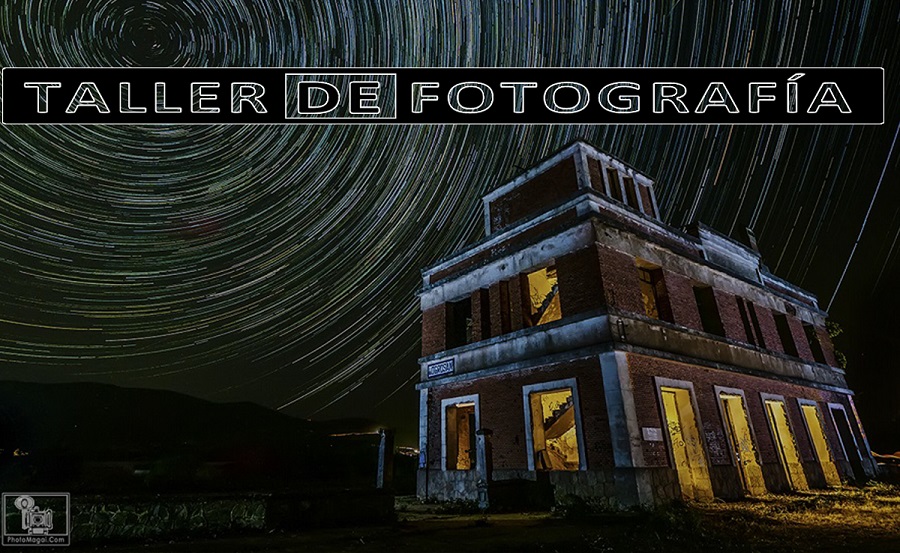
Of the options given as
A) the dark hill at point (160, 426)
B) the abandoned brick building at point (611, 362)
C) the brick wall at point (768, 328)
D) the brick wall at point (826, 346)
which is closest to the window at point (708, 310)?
the abandoned brick building at point (611, 362)

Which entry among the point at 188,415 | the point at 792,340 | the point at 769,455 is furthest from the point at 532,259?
the point at 188,415

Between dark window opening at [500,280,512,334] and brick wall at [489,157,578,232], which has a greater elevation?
brick wall at [489,157,578,232]

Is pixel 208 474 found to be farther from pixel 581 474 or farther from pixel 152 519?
pixel 581 474

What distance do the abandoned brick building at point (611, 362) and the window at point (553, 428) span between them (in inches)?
2.5

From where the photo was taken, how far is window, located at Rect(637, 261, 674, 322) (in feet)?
52.3

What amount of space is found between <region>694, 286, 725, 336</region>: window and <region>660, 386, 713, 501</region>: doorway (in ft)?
11.7

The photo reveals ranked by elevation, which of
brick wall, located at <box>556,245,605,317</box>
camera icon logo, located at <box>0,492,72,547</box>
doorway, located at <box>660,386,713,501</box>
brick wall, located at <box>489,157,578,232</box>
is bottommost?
camera icon logo, located at <box>0,492,72,547</box>

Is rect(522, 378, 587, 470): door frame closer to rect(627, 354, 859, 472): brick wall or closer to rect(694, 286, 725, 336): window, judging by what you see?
rect(627, 354, 859, 472): brick wall

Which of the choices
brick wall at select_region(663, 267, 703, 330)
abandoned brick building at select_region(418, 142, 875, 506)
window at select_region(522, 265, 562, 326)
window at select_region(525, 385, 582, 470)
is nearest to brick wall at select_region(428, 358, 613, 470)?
abandoned brick building at select_region(418, 142, 875, 506)

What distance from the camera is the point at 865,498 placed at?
15.0m

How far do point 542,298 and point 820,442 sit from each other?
13.7 m

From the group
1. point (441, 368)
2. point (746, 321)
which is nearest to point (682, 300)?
point (746, 321)

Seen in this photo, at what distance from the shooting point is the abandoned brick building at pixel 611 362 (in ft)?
43.5

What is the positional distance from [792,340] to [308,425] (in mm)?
84675
